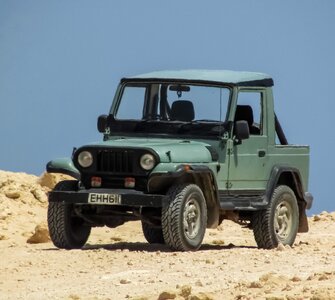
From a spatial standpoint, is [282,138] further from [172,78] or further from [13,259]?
[13,259]

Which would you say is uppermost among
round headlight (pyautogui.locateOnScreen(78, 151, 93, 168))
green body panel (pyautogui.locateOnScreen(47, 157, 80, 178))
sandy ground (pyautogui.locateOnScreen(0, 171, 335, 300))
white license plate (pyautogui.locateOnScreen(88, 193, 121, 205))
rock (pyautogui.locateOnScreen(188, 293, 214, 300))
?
round headlight (pyautogui.locateOnScreen(78, 151, 93, 168))

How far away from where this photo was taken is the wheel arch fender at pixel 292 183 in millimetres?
20625

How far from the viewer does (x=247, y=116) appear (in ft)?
66.9

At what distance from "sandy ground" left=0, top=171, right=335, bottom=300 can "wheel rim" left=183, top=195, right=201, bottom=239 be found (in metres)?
0.27

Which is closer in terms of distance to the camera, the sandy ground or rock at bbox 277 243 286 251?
the sandy ground

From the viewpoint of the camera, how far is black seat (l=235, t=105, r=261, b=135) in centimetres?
2025

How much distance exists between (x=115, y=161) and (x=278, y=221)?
2971 mm

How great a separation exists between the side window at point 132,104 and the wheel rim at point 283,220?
2.27 metres

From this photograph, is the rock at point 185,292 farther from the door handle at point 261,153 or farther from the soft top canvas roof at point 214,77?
the door handle at point 261,153

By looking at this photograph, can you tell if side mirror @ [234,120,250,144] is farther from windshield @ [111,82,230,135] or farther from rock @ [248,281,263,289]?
rock @ [248,281,263,289]

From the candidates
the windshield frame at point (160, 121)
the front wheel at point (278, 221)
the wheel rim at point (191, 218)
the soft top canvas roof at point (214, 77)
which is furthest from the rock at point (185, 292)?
the front wheel at point (278, 221)

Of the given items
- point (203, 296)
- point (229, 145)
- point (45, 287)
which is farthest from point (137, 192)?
point (203, 296)

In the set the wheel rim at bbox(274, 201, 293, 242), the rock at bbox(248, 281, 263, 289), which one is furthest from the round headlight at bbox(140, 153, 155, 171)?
the rock at bbox(248, 281, 263, 289)

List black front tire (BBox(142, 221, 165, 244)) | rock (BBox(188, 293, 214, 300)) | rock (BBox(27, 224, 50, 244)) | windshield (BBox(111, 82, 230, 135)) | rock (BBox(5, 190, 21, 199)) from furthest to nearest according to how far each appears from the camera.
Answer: rock (BBox(5, 190, 21, 199))
rock (BBox(27, 224, 50, 244))
black front tire (BBox(142, 221, 165, 244))
windshield (BBox(111, 82, 230, 135))
rock (BBox(188, 293, 214, 300))
